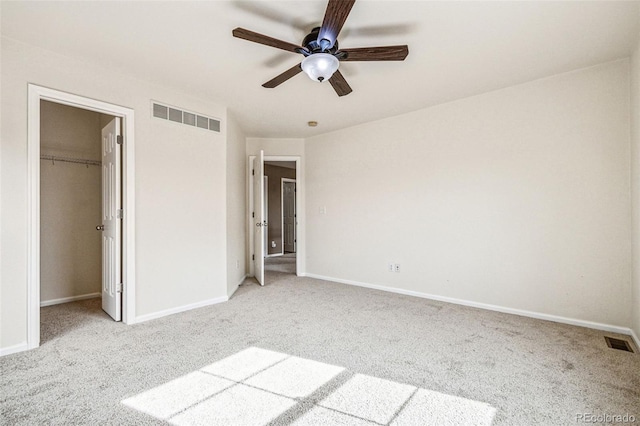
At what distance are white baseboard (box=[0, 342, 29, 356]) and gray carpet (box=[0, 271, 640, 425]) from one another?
2.9 inches

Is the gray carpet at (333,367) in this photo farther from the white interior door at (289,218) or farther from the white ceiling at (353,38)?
the white interior door at (289,218)

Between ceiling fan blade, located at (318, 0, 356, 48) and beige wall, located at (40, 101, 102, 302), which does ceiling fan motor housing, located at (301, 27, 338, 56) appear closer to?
ceiling fan blade, located at (318, 0, 356, 48)

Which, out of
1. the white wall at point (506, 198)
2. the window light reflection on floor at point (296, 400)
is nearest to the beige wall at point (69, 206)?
the window light reflection on floor at point (296, 400)

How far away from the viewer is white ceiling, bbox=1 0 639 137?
1.99m

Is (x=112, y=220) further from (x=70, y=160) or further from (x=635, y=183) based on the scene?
(x=635, y=183)

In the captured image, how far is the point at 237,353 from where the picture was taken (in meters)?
2.33

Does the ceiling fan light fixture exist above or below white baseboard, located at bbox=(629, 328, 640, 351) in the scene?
above

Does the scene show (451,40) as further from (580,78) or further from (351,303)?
(351,303)

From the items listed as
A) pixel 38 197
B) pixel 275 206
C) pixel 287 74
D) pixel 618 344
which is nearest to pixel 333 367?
pixel 287 74

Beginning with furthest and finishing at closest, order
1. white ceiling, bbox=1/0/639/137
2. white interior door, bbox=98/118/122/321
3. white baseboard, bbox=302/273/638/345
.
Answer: white interior door, bbox=98/118/122/321, white baseboard, bbox=302/273/638/345, white ceiling, bbox=1/0/639/137

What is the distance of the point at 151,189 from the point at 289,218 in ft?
18.2

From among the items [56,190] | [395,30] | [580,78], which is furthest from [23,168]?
[580,78]

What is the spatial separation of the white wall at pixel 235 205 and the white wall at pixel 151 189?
197 millimetres

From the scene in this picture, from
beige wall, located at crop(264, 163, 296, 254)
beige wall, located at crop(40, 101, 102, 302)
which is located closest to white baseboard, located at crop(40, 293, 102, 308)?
beige wall, located at crop(40, 101, 102, 302)
